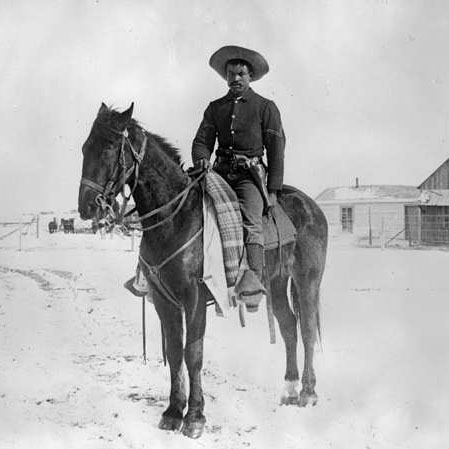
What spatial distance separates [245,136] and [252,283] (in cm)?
122

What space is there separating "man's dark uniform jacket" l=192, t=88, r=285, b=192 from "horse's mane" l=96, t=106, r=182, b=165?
32cm

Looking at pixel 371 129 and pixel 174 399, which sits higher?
pixel 371 129

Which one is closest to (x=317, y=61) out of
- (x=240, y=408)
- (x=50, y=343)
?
(x=240, y=408)

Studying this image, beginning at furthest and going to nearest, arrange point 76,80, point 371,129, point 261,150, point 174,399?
point 371,129, point 76,80, point 261,150, point 174,399

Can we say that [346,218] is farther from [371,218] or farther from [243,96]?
[243,96]

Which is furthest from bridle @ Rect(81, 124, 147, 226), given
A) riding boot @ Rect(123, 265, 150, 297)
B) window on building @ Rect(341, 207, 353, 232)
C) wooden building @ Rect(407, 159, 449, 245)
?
window on building @ Rect(341, 207, 353, 232)

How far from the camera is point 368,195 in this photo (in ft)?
85.2

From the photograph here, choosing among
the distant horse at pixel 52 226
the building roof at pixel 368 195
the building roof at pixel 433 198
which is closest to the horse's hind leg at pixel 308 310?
the distant horse at pixel 52 226

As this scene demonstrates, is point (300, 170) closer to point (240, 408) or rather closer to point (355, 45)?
point (355, 45)

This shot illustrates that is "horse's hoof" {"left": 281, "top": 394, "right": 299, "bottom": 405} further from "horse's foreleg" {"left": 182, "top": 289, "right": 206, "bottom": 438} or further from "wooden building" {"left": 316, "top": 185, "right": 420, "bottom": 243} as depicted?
"wooden building" {"left": 316, "top": 185, "right": 420, "bottom": 243}

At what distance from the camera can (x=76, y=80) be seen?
4508 millimetres

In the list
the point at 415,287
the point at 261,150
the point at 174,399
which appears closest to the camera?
the point at 174,399

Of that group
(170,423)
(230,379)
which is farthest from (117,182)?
(230,379)

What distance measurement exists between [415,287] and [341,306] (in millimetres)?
895
